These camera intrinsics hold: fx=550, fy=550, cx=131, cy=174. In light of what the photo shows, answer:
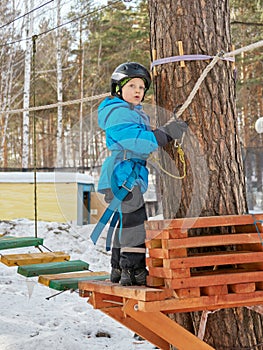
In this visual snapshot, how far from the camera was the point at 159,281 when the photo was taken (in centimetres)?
222

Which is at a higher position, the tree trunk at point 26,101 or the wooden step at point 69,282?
the tree trunk at point 26,101

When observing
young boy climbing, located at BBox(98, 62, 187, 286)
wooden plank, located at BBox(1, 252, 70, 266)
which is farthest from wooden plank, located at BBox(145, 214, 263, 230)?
wooden plank, located at BBox(1, 252, 70, 266)

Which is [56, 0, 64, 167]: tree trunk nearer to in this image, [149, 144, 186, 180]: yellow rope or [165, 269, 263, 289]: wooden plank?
[149, 144, 186, 180]: yellow rope

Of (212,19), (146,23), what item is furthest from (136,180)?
(146,23)

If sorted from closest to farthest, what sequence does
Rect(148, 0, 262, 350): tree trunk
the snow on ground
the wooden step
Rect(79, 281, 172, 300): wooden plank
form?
1. Rect(79, 281, 172, 300): wooden plank
2. Rect(148, 0, 262, 350): tree trunk
3. the wooden step
4. the snow on ground

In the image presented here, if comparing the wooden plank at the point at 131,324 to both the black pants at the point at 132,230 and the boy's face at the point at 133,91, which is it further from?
the boy's face at the point at 133,91

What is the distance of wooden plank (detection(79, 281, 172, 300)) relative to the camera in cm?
200

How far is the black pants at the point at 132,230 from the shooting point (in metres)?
2.42

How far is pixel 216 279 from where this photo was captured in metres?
2.09

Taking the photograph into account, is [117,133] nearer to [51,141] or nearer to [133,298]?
[133,298]

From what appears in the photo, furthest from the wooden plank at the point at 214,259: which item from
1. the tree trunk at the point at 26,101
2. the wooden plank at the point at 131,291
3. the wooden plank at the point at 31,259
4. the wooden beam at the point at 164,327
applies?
the tree trunk at the point at 26,101

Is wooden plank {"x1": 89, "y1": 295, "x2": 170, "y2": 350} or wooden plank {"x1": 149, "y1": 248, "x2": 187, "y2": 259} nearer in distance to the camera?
wooden plank {"x1": 149, "y1": 248, "x2": 187, "y2": 259}

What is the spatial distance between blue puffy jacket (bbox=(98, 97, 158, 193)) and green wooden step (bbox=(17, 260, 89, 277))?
1139 mm

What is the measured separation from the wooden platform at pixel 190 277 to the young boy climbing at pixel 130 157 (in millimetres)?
181
